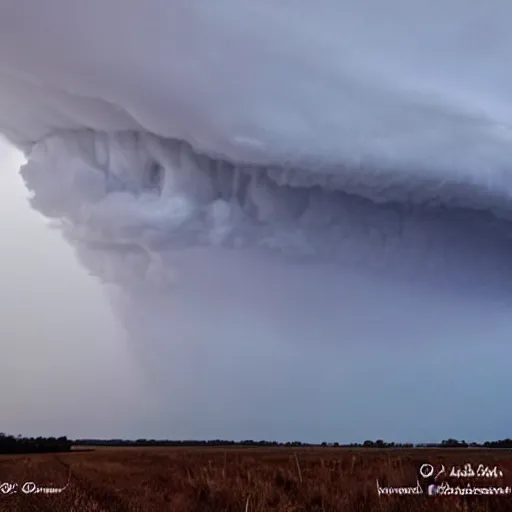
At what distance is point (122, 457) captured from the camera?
A: 6.14 m

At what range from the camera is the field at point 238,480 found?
5.71 m

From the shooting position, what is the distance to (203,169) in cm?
901

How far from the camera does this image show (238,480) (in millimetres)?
5914

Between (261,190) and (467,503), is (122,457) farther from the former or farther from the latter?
(261,190)

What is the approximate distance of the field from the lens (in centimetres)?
571

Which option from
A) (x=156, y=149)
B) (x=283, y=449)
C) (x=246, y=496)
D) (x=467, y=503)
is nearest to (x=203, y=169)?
(x=156, y=149)

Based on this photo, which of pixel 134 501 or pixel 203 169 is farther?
pixel 203 169

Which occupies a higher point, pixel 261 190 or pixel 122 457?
pixel 261 190

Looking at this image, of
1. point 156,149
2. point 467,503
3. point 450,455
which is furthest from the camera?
point 156,149

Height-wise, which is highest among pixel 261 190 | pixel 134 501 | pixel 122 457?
pixel 261 190

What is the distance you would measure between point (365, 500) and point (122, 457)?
222 cm

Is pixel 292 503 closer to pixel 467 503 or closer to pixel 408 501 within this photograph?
pixel 408 501

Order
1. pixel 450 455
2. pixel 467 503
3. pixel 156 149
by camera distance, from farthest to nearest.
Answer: pixel 156 149, pixel 450 455, pixel 467 503

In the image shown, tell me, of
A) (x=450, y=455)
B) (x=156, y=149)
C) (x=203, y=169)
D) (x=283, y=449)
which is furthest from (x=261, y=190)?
(x=450, y=455)
